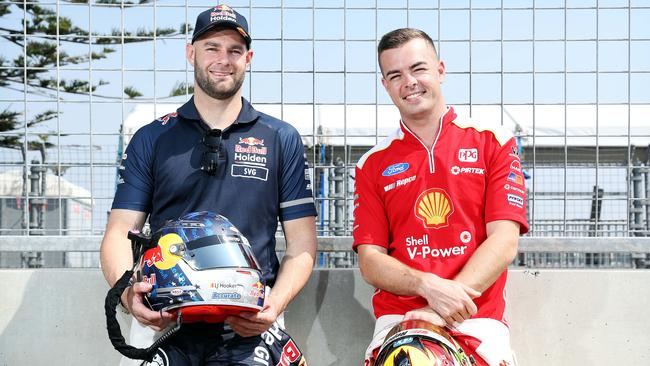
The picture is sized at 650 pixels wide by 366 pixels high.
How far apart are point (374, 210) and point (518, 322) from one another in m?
1.04

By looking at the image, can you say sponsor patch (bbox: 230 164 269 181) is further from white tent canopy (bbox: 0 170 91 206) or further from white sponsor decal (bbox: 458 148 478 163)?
white tent canopy (bbox: 0 170 91 206)

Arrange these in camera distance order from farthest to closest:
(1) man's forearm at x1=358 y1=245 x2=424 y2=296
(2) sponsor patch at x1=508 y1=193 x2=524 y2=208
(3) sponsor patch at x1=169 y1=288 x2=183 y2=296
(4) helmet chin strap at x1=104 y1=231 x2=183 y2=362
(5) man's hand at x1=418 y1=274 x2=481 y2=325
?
(2) sponsor patch at x1=508 y1=193 x2=524 y2=208, (1) man's forearm at x1=358 y1=245 x2=424 y2=296, (5) man's hand at x1=418 y1=274 x2=481 y2=325, (4) helmet chin strap at x1=104 y1=231 x2=183 y2=362, (3) sponsor patch at x1=169 y1=288 x2=183 y2=296

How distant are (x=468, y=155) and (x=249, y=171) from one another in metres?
0.91

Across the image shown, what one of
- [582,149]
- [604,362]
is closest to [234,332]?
[604,362]

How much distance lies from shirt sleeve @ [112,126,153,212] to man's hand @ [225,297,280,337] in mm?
759

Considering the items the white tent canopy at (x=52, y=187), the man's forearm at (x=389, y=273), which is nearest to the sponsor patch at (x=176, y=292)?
the man's forearm at (x=389, y=273)

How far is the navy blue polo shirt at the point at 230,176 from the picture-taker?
11.5 ft

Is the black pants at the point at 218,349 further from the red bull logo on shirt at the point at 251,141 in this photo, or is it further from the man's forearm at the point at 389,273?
the red bull logo on shirt at the point at 251,141

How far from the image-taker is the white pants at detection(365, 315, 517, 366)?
323cm

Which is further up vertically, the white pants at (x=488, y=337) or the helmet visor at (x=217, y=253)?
the helmet visor at (x=217, y=253)

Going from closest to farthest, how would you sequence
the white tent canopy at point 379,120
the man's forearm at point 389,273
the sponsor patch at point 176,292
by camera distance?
the sponsor patch at point 176,292, the man's forearm at point 389,273, the white tent canopy at point 379,120

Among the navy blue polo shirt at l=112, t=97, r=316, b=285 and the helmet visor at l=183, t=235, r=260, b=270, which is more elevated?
the navy blue polo shirt at l=112, t=97, r=316, b=285

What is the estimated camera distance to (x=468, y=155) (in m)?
3.45

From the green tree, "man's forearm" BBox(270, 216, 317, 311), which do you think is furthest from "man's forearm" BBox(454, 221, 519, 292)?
the green tree
